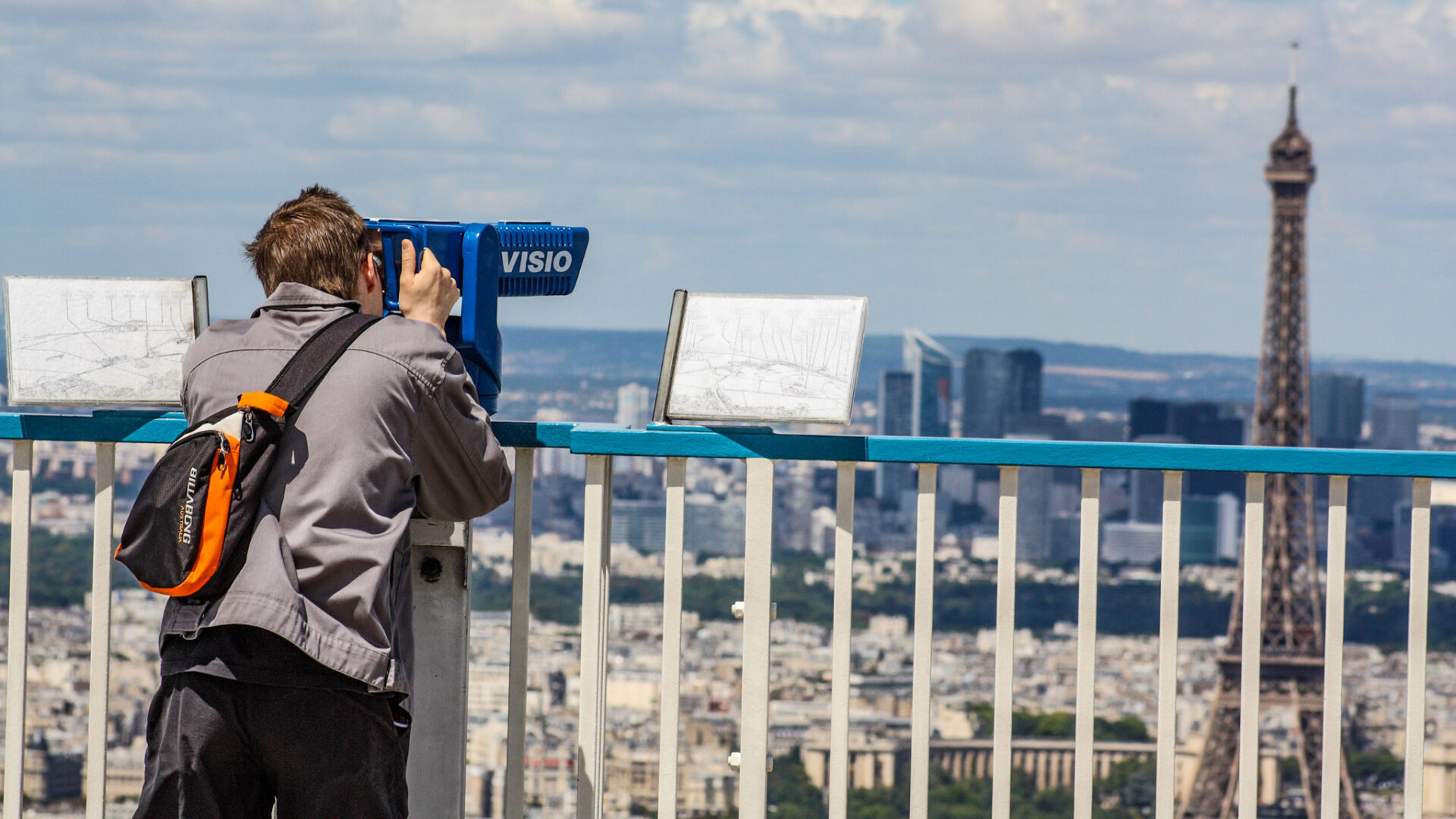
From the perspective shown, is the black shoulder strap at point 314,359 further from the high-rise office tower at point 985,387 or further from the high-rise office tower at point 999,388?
the high-rise office tower at point 985,387

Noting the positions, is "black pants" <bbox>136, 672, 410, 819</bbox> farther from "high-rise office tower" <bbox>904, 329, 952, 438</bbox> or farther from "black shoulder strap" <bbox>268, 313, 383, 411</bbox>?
"high-rise office tower" <bbox>904, 329, 952, 438</bbox>

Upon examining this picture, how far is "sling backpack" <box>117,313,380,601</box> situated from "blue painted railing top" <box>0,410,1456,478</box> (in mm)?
709

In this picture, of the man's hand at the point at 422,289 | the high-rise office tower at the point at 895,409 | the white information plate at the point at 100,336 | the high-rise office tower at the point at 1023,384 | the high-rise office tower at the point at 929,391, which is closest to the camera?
the man's hand at the point at 422,289

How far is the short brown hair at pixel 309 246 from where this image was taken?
8.05ft

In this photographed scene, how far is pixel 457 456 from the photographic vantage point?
2494 mm

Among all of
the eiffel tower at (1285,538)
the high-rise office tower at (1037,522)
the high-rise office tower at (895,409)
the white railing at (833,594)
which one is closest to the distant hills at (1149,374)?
the high-rise office tower at (895,409)

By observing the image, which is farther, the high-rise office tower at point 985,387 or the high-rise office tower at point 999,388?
the high-rise office tower at point 985,387

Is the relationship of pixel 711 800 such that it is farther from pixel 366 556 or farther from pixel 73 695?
pixel 366 556

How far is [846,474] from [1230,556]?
237 ft

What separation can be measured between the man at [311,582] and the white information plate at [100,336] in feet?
2.04

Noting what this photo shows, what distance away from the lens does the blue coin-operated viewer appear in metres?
2.68

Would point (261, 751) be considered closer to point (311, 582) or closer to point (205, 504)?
point (311, 582)

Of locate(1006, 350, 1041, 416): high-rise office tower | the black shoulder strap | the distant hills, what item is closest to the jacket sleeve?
the black shoulder strap

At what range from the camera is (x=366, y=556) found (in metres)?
2.31
